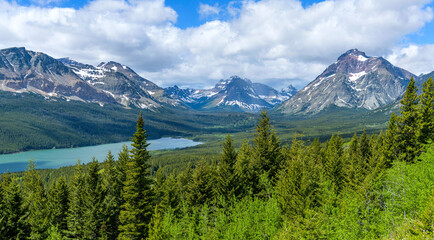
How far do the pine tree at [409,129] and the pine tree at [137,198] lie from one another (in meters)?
48.5

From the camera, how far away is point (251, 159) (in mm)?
58750

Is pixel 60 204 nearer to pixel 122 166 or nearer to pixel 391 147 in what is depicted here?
pixel 122 166

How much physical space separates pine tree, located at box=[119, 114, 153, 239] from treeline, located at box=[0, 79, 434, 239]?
0.53ft

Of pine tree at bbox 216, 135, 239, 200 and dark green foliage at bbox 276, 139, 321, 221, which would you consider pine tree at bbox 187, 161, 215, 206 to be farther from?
dark green foliage at bbox 276, 139, 321, 221

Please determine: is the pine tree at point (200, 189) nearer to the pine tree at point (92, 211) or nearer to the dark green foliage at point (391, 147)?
the pine tree at point (92, 211)

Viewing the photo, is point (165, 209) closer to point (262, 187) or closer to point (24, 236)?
point (262, 187)

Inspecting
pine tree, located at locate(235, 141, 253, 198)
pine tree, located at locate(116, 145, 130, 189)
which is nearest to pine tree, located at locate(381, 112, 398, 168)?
pine tree, located at locate(235, 141, 253, 198)

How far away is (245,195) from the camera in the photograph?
53.2 metres

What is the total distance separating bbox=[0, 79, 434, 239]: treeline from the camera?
35094 mm

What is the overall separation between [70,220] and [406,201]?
2237 inches

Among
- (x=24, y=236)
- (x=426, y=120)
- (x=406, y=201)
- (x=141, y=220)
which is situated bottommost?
(x=24, y=236)

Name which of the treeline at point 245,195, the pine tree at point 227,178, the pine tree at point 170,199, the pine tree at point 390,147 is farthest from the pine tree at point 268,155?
the pine tree at point 390,147

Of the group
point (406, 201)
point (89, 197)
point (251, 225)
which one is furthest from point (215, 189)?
point (406, 201)

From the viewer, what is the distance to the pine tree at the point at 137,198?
43.4m
